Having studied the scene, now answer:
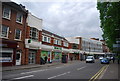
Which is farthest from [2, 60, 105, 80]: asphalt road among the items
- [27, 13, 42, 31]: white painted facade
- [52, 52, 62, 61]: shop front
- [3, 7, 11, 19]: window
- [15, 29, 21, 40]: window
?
[52, 52, 62, 61]: shop front

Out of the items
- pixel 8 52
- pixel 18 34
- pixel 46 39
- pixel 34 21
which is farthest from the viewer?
pixel 46 39

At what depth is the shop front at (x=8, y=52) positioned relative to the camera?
22.8 m

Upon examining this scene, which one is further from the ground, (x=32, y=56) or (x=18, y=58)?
(x=32, y=56)

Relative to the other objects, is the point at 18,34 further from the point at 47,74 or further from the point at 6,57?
the point at 47,74

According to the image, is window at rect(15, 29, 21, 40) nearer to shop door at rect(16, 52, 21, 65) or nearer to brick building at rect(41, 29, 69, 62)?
shop door at rect(16, 52, 21, 65)

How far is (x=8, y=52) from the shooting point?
2408cm

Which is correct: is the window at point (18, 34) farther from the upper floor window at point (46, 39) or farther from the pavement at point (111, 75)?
the pavement at point (111, 75)

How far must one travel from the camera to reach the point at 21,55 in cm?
2719

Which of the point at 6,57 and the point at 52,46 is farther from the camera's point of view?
the point at 52,46

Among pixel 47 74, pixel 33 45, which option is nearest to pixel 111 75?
pixel 47 74

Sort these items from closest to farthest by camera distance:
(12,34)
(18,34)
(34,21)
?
1. (12,34)
2. (18,34)
3. (34,21)

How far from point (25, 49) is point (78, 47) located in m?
47.9

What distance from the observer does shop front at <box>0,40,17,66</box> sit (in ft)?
74.8

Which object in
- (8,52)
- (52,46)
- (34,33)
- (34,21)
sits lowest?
(8,52)
